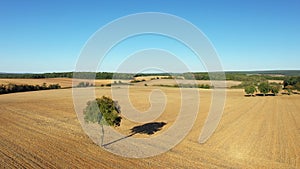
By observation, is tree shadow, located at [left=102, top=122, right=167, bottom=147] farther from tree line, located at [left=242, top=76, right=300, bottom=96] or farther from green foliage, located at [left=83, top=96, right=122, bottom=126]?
tree line, located at [left=242, top=76, right=300, bottom=96]

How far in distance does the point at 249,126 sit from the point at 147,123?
608 inches

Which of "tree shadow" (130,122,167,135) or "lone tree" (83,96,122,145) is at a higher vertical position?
"lone tree" (83,96,122,145)

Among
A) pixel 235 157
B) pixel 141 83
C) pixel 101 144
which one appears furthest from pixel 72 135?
pixel 141 83

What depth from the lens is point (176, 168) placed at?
21.3m

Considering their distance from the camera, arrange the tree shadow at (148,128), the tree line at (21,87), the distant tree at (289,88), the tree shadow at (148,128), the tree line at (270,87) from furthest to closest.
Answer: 1. the distant tree at (289,88)
2. the tree line at (270,87)
3. the tree line at (21,87)
4. the tree shadow at (148,128)
5. the tree shadow at (148,128)

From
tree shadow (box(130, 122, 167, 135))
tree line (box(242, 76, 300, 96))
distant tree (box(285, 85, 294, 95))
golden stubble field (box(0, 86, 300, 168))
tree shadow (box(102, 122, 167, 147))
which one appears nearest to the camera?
golden stubble field (box(0, 86, 300, 168))

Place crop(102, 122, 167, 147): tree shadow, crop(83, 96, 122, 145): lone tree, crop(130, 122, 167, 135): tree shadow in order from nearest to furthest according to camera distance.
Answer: crop(83, 96, 122, 145): lone tree < crop(102, 122, 167, 147): tree shadow < crop(130, 122, 167, 135): tree shadow

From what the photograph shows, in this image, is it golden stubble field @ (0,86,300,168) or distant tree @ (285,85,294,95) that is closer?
golden stubble field @ (0,86,300,168)

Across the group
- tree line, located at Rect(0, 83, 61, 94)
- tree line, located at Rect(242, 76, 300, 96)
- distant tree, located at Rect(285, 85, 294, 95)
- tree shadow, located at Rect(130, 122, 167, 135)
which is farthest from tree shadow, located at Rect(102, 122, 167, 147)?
distant tree, located at Rect(285, 85, 294, 95)

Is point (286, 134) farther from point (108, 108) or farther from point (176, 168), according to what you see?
point (108, 108)

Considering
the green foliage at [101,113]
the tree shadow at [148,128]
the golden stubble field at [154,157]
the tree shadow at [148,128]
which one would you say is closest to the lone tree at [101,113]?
the green foliage at [101,113]

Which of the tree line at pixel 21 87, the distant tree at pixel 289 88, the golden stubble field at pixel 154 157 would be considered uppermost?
the distant tree at pixel 289 88

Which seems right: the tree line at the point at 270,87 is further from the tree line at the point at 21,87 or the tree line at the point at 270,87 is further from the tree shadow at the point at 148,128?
the tree line at the point at 21,87

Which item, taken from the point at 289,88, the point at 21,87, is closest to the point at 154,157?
the point at 21,87
